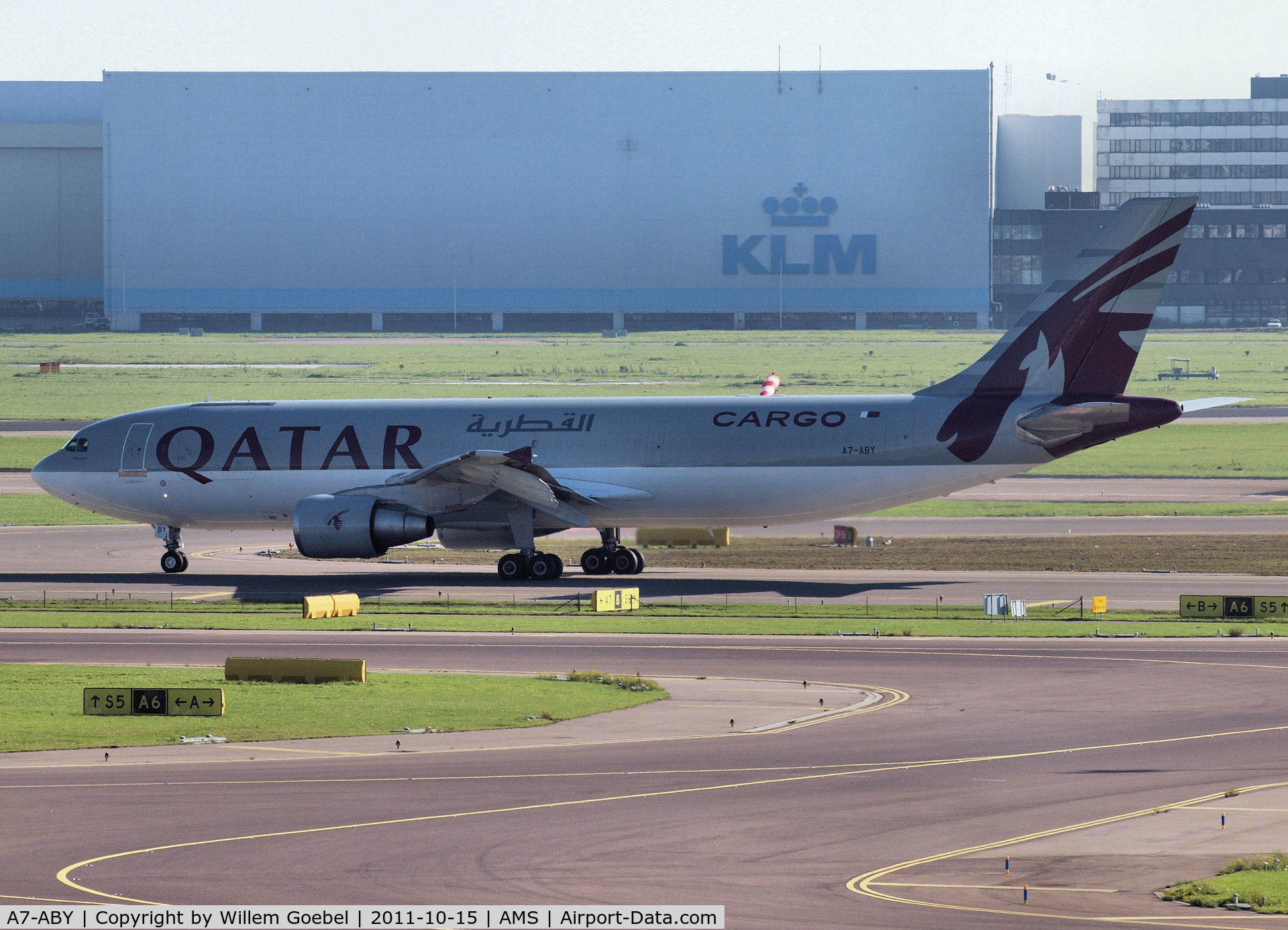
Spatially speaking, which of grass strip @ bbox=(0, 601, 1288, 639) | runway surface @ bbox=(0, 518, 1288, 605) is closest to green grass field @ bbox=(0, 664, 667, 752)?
grass strip @ bbox=(0, 601, 1288, 639)

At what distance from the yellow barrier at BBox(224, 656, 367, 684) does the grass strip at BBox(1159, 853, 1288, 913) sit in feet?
57.5

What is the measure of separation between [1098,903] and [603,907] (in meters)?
4.76

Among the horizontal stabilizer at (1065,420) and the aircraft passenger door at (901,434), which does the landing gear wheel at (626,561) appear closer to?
the aircraft passenger door at (901,434)

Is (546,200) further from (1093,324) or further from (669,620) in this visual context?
(669,620)

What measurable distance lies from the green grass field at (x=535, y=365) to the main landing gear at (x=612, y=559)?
56325 mm

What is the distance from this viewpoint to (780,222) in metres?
176

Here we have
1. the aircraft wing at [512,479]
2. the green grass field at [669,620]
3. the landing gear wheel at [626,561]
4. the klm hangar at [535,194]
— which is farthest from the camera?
the klm hangar at [535,194]

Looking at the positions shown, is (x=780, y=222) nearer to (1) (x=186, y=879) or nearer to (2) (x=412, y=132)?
(2) (x=412, y=132)

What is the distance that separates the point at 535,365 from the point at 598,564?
281 feet

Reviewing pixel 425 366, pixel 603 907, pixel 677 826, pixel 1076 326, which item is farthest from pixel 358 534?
pixel 425 366

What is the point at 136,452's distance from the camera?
2023 inches

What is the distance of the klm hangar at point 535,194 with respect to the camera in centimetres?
17412

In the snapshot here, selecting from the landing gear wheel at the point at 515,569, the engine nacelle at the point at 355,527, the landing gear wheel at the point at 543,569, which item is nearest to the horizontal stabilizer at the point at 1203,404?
the landing gear wheel at the point at 543,569

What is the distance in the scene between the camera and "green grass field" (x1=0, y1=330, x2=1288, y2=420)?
112000 millimetres
